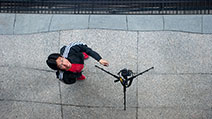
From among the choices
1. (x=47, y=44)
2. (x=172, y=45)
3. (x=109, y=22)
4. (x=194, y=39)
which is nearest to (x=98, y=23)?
(x=109, y=22)

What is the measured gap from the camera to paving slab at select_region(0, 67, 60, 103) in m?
6.64

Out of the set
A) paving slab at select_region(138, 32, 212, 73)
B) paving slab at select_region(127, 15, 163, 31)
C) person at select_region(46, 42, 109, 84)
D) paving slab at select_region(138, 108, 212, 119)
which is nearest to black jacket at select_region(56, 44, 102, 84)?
person at select_region(46, 42, 109, 84)

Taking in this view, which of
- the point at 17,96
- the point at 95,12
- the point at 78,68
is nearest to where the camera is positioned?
the point at 78,68

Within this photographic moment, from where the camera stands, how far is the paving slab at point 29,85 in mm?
6637

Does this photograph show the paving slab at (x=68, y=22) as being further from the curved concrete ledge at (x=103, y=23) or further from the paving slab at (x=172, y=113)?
the paving slab at (x=172, y=113)

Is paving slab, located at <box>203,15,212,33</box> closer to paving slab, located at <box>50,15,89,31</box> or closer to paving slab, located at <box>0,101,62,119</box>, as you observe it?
paving slab, located at <box>50,15,89,31</box>

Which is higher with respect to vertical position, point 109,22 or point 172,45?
point 109,22

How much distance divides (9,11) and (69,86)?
2531mm

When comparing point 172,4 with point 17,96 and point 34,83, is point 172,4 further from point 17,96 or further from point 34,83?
point 17,96

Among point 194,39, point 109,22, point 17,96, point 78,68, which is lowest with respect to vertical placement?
point 17,96

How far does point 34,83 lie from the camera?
6.72 meters

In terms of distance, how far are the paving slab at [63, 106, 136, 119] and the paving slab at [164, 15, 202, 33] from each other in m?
2.26

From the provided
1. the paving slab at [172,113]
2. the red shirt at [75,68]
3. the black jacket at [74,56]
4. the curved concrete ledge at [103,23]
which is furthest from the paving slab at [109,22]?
the paving slab at [172,113]

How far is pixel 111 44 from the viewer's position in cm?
690
